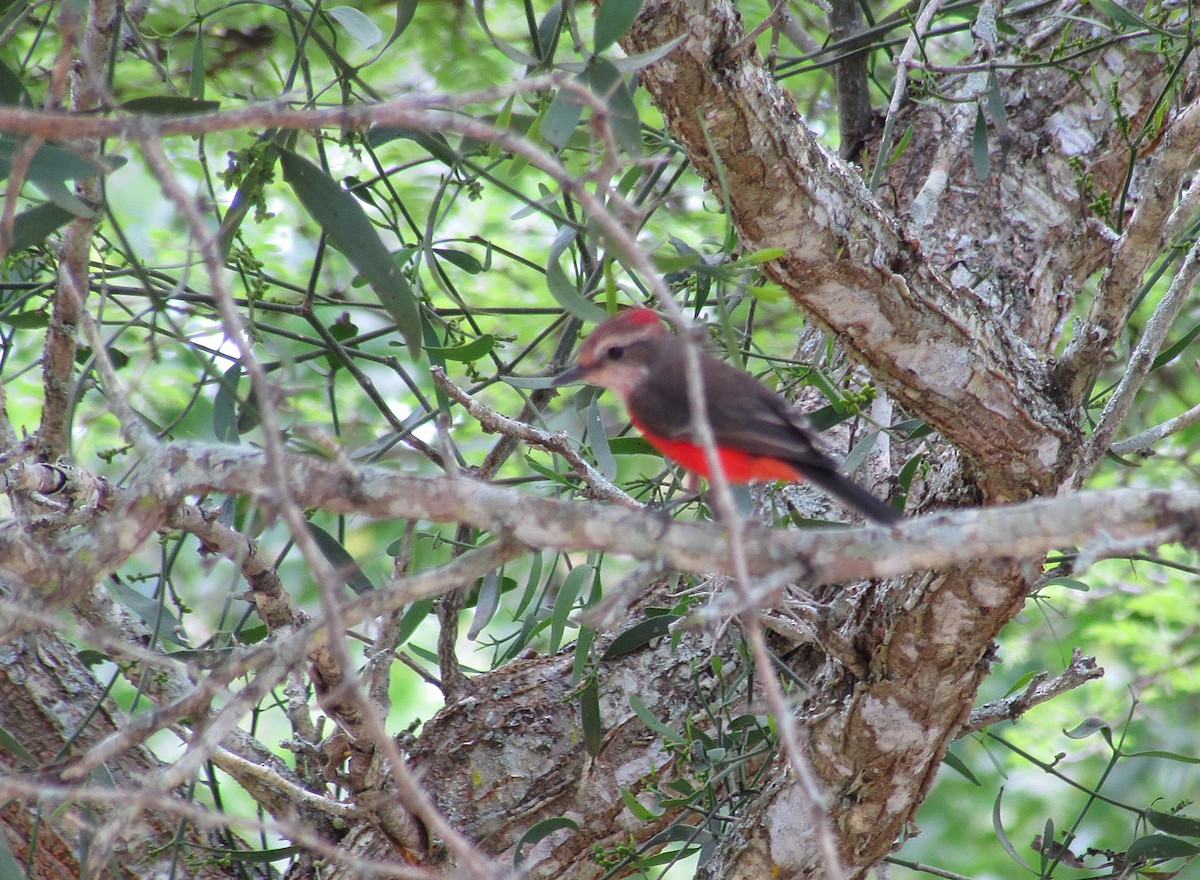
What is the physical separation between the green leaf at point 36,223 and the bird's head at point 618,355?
1.20 meters

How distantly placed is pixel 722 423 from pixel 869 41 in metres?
1.60

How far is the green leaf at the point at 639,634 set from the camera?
3.06 m

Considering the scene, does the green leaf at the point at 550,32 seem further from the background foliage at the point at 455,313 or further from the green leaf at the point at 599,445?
the green leaf at the point at 599,445

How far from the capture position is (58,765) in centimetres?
262

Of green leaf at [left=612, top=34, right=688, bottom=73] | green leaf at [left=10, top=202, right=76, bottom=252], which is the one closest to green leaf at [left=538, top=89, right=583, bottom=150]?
green leaf at [left=612, top=34, right=688, bottom=73]

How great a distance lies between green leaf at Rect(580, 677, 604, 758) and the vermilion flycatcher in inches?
25.5

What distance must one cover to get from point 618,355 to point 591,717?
96 cm

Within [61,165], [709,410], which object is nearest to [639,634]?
[709,410]

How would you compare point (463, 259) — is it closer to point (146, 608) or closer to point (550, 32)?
point (550, 32)

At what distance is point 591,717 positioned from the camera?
305cm

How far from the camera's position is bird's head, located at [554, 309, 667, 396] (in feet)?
9.72

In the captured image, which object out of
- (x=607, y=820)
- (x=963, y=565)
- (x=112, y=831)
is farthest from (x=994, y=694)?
(x=112, y=831)

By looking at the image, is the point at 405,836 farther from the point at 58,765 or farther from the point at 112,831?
the point at 112,831

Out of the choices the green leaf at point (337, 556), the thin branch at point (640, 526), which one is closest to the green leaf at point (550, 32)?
the thin branch at point (640, 526)
